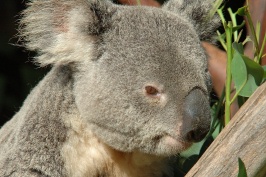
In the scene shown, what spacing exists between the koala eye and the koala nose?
13 centimetres

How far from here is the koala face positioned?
2.47 meters

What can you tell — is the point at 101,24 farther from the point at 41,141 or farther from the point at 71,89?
the point at 41,141

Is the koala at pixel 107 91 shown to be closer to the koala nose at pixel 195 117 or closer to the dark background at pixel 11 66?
the koala nose at pixel 195 117

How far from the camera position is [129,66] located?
8.42 feet

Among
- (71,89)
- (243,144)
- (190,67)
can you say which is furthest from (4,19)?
(243,144)

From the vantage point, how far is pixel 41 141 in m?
2.72

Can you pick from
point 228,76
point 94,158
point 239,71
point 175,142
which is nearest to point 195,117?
point 175,142

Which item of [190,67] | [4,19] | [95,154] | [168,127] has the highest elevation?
[190,67]

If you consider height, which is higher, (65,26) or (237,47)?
(237,47)

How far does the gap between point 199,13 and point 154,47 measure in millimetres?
487

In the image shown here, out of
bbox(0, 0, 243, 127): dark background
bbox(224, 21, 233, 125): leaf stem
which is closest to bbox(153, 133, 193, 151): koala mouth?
bbox(224, 21, 233, 125): leaf stem

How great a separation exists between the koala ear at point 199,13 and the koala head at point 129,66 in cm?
12

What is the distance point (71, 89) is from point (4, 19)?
336 cm

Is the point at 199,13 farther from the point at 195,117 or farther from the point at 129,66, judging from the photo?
the point at 195,117
